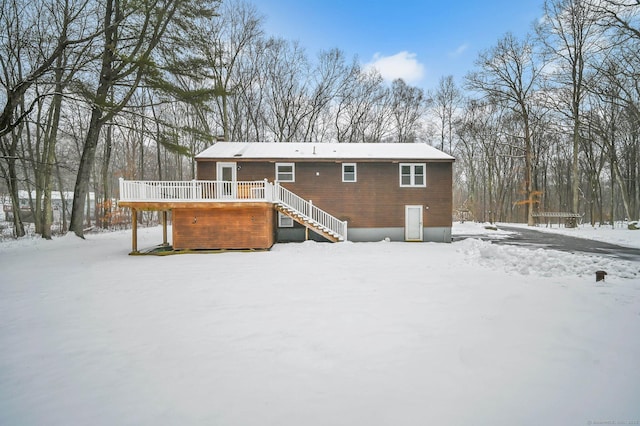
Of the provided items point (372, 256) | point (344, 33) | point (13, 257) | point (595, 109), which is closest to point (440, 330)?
point (372, 256)

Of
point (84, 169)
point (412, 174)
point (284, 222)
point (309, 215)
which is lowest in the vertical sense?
point (284, 222)

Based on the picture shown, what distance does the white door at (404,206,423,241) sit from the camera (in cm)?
1474

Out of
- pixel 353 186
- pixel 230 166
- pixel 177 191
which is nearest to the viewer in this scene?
pixel 177 191

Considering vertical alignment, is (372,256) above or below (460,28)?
below

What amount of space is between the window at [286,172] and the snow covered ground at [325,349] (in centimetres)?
831

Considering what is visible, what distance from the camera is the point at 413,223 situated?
14.8 meters

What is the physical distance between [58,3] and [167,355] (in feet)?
63.0

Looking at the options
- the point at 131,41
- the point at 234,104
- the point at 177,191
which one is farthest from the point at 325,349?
the point at 234,104

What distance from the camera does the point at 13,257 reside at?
10.0m

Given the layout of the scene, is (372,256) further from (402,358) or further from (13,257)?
(13,257)

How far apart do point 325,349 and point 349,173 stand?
12.0m

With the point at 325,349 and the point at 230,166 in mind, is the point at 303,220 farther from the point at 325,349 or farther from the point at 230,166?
the point at 325,349

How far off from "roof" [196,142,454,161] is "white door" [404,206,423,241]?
116 inches

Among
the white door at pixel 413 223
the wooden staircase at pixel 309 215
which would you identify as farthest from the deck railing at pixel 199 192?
the white door at pixel 413 223
